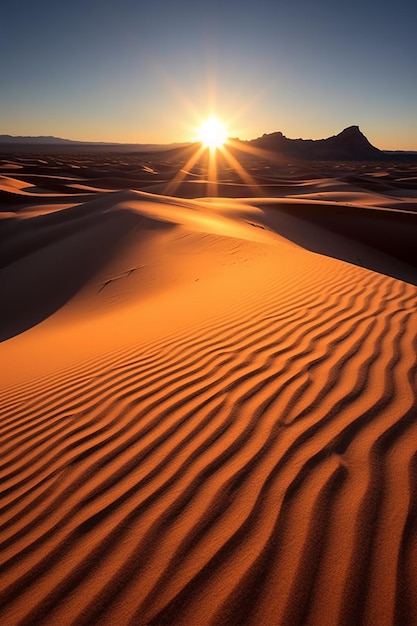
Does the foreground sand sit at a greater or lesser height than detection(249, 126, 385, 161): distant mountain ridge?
lesser

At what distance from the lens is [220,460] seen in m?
2.03

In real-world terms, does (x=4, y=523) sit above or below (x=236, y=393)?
below

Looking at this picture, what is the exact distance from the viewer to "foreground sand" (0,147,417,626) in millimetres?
1444

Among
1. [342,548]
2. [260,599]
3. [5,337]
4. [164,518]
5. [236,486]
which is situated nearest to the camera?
[260,599]

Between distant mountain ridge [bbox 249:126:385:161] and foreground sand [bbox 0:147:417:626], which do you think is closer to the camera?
foreground sand [bbox 0:147:417:626]

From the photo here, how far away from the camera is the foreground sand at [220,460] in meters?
1.44

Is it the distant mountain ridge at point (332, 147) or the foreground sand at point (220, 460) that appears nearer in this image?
the foreground sand at point (220, 460)

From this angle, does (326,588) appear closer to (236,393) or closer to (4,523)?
(236,393)

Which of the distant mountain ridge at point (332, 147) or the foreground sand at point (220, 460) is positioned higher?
the distant mountain ridge at point (332, 147)

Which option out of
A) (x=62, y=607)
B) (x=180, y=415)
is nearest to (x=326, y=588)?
(x=62, y=607)

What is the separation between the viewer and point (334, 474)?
6.11 ft

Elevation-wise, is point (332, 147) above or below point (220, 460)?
above

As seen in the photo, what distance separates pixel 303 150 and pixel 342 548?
348 feet

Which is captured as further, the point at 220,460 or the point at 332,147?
the point at 332,147
